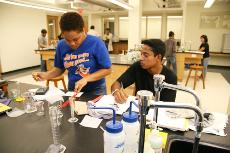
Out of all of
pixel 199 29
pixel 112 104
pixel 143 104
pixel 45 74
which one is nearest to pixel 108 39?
pixel 199 29

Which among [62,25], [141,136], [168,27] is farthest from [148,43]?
[168,27]

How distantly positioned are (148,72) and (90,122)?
2.69 ft

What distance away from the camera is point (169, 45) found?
5.61 m

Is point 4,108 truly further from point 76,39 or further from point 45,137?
point 76,39

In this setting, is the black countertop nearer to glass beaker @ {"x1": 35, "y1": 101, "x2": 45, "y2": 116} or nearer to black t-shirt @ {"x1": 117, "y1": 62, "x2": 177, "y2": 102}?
glass beaker @ {"x1": 35, "y1": 101, "x2": 45, "y2": 116}

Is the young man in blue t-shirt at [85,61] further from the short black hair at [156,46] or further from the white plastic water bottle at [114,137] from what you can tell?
the white plastic water bottle at [114,137]

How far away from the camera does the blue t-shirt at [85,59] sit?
1808mm

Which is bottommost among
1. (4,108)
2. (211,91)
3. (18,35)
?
(211,91)

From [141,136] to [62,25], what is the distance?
122cm

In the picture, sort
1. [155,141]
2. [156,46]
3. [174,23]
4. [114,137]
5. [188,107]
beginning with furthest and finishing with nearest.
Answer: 1. [174,23]
2. [156,46]
3. [155,141]
4. [114,137]
5. [188,107]

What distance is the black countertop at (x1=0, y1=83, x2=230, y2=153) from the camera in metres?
1.02

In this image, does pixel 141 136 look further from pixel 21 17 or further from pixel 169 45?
pixel 21 17

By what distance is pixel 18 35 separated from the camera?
6.88 meters

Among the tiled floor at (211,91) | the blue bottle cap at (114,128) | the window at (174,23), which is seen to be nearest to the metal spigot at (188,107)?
the blue bottle cap at (114,128)
